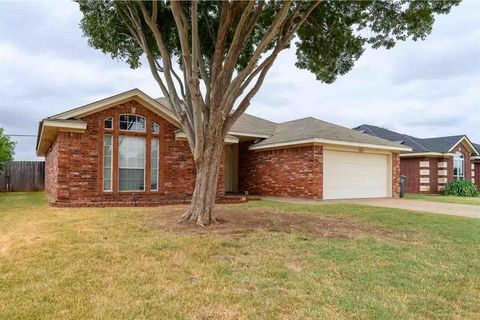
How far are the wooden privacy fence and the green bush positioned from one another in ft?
87.0

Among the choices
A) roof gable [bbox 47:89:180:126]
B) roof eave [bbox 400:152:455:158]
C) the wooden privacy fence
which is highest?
roof gable [bbox 47:89:180:126]

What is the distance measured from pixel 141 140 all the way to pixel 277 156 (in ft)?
21.6

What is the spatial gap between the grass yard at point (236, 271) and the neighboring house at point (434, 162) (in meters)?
15.6

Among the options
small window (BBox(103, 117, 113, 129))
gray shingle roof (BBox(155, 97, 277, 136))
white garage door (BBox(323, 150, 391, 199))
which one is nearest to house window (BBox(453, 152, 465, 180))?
A: white garage door (BBox(323, 150, 391, 199))

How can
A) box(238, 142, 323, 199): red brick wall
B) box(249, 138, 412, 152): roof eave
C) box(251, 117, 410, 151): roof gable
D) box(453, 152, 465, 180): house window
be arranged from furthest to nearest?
1. box(453, 152, 465, 180): house window
2. box(251, 117, 410, 151): roof gable
3. box(238, 142, 323, 199): red brick wall
4. box(249, 138, 412, 152): roof eave

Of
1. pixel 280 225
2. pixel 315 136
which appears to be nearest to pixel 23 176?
pixel 315 136

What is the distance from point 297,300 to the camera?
3.53m

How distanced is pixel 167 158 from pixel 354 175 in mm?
8856

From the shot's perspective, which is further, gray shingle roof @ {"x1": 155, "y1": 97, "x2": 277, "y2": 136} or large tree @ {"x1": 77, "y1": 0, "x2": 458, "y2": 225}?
gray shingle roof @ {"x1": 155, "y1": 97, "x2": 277, "y2": 136}

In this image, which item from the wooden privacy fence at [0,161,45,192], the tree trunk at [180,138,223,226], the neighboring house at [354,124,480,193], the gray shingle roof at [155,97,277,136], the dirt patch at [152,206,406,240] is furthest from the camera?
the neighboring house at [354,124,480,193]

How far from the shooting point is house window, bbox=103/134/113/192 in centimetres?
1253

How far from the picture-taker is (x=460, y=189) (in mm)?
21344

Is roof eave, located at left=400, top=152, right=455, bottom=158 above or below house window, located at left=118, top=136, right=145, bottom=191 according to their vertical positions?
above

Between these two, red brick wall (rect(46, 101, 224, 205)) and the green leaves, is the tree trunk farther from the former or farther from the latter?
red brick wall (rect(46, 101, 224, 205))
